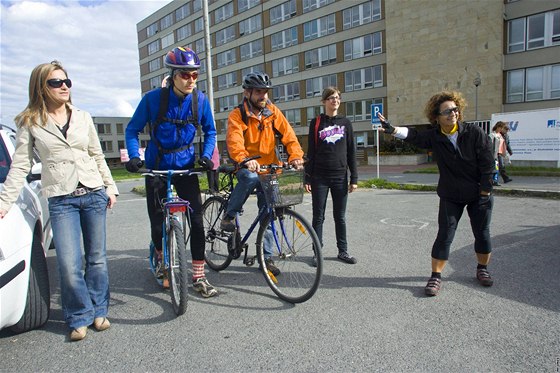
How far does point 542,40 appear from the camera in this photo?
2678 cm

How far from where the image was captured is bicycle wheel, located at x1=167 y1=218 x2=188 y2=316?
326 centimetres

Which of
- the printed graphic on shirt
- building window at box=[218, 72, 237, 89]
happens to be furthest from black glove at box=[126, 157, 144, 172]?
building window at box=[218, 72, 237, 89]

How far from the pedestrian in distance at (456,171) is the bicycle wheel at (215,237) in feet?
6.71

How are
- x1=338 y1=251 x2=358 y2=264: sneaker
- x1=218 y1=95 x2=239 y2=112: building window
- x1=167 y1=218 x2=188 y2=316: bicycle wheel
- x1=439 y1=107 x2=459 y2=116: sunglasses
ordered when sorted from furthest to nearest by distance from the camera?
x1=218 y1=95 x2=239 y2=112: building window < x1=338 y1=251 x2=358 y2=264: sneaker < x1=439 y1=107 x2=459 y2=116: sunglasses < x1=167 y1=218 x2=188 y2=316: bicycle wheel

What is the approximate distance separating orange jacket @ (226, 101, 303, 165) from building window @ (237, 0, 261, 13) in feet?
162

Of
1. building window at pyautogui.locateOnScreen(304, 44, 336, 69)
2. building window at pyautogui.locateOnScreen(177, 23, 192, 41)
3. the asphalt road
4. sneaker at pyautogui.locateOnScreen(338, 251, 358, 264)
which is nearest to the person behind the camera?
the asphalt road

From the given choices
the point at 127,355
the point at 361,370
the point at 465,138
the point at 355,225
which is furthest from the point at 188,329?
the point at 355,225

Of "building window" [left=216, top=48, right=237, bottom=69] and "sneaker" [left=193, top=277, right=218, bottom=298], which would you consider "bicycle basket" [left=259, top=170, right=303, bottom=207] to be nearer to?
"sneaker" [left=193, top=277, right=218, bottom=298]

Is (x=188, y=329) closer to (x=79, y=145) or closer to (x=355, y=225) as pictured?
(x=79, y=145)

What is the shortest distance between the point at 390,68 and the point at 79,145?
1335 inches

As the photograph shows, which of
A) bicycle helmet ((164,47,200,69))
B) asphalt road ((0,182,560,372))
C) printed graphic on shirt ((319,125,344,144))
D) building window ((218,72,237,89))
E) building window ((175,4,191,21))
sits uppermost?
building window ((175,4,191,21))

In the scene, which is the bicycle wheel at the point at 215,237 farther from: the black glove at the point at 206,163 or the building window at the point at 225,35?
the building window at the point at 225,35

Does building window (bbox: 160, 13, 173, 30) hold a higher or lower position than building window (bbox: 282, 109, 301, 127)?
higher

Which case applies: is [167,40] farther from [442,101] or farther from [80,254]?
[80,254]
